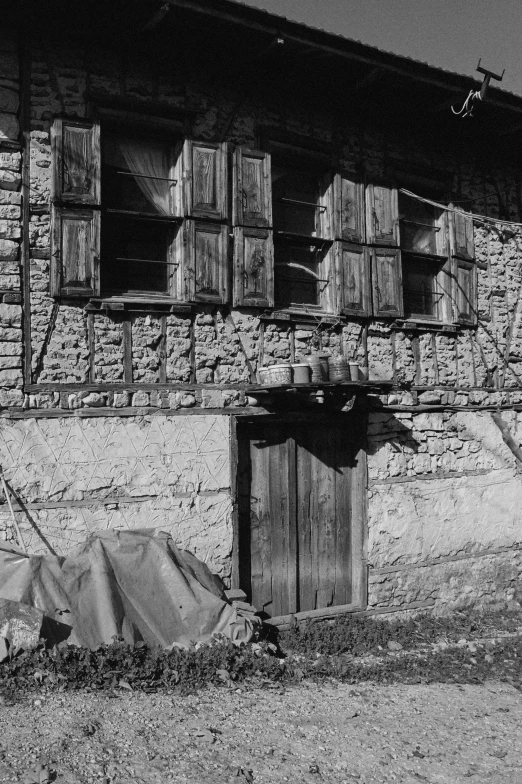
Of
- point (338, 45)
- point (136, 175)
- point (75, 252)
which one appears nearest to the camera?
point (75, 252)

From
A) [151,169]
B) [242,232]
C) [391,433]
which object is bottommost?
[391,433]

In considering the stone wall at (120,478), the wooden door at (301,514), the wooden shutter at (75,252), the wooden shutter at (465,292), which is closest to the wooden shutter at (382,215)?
the wooden shutter at (465,292)

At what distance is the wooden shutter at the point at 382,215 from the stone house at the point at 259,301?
0.02m

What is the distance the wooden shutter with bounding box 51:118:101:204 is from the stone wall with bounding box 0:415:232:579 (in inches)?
76.6

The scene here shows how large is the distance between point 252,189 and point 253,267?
0.79m

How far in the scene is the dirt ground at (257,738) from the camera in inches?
151

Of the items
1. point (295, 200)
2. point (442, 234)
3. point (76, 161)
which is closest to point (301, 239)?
point (295, 200)

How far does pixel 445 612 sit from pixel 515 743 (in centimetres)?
305

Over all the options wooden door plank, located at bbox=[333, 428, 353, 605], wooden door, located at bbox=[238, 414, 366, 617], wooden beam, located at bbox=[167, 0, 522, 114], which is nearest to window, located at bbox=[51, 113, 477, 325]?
wooden beam, located at bbox=[167, 0, 522, 114]

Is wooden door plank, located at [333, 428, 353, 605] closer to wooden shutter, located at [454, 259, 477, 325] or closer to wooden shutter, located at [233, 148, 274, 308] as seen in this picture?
wooden shutter, located at [233, 148, 274, 308]

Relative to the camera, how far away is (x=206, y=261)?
6602mm

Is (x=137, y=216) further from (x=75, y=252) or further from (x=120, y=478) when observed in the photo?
(x=120, y=478)

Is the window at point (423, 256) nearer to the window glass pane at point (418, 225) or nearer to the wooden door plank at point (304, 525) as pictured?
the window glass pane at point (418, 225)

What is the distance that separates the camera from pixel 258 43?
6.61 meters
